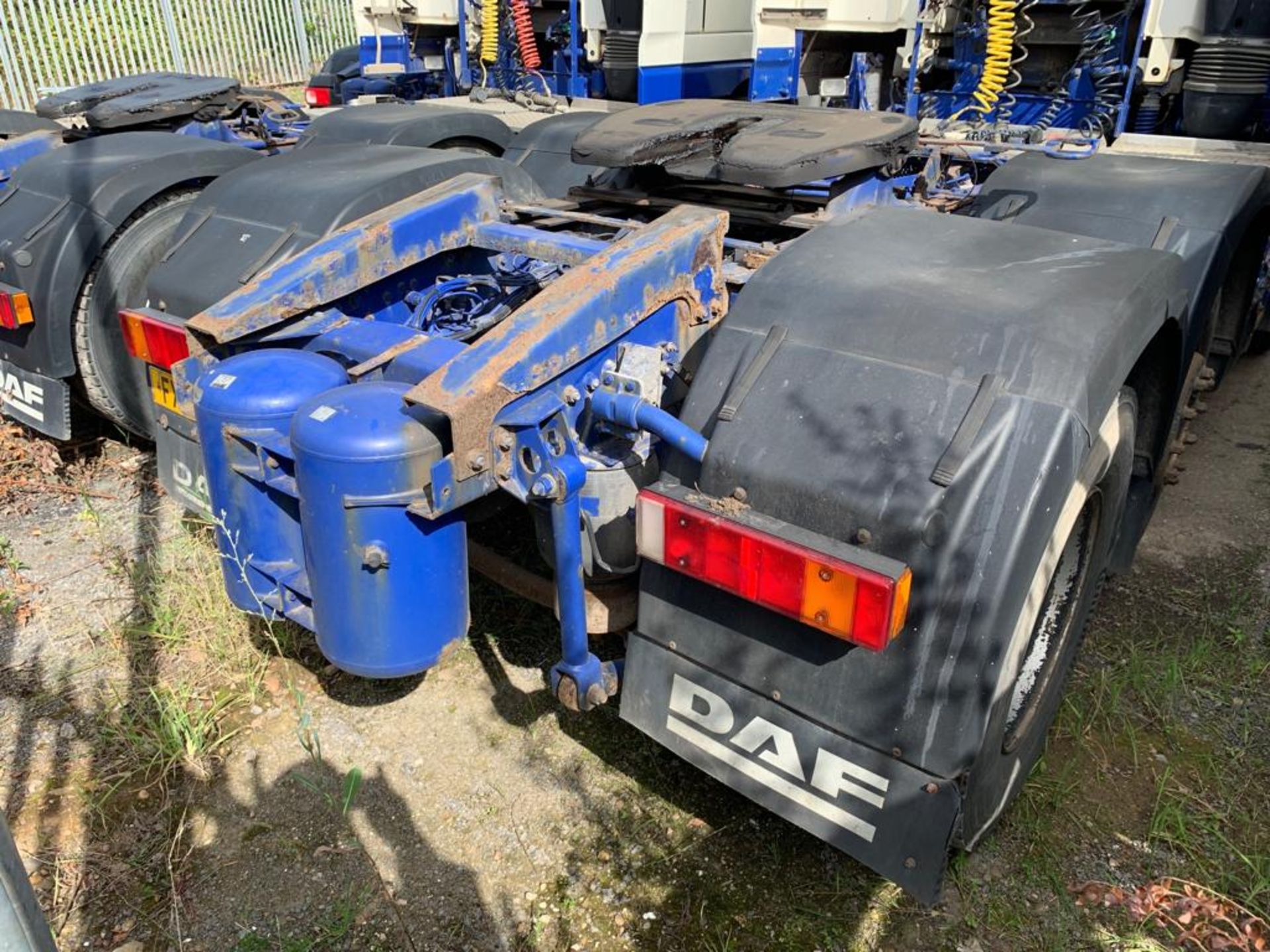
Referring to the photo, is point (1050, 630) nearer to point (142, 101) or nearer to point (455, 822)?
point (455, 822)

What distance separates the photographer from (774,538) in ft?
5.31

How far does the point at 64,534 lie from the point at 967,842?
3349 millimetres

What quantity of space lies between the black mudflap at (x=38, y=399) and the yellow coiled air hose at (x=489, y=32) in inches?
225

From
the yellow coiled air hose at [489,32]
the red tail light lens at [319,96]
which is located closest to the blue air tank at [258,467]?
the yellow coiled air hose at [489,32]

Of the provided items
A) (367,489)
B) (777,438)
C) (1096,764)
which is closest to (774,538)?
(777,438)

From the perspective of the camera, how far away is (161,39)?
14.8 m

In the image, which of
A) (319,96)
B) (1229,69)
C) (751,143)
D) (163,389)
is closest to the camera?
(163,389)

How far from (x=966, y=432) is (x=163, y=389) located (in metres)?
2.20

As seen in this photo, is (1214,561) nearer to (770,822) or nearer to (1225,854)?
(1225,854)

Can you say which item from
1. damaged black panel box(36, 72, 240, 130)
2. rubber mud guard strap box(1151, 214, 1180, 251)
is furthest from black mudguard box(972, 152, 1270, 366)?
damaged black panel box(36, 72, 240, 130)

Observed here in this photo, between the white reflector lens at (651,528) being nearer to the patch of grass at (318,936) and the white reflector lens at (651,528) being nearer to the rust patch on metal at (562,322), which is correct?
the rust patch on metal at (562,322)

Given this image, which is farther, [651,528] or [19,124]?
[19,124]

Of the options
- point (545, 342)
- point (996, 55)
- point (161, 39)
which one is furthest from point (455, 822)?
point (161, 39)

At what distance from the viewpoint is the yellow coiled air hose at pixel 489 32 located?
26.3 feet
